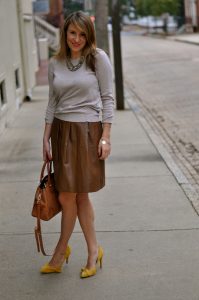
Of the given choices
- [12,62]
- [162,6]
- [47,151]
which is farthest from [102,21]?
[162,6]

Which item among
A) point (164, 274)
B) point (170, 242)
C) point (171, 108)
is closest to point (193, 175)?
point (170, 242)

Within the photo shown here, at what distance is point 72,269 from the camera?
177 inches

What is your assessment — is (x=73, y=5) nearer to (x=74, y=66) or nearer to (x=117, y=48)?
(x=117, y=48)

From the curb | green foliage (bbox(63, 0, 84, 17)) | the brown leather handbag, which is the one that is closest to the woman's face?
the brown leather handbag

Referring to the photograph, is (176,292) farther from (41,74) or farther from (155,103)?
(41,74)

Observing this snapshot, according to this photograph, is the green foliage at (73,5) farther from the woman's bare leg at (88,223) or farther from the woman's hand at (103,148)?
the woman's hand at (103,148)

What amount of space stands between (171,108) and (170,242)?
8831 mm

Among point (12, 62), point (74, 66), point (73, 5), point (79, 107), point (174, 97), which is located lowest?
point (174, 97)

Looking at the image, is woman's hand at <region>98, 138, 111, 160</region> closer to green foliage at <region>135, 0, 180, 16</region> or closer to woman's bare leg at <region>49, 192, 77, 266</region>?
woman's bare leg at <region>49, 192, 77, 266</region>

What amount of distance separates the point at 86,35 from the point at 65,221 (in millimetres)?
1294

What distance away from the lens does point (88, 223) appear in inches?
172

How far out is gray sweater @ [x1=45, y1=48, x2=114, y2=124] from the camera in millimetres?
4031

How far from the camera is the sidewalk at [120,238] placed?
4.14 meters

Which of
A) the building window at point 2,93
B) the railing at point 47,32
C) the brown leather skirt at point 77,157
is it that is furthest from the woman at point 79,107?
the railing at point 47,32
